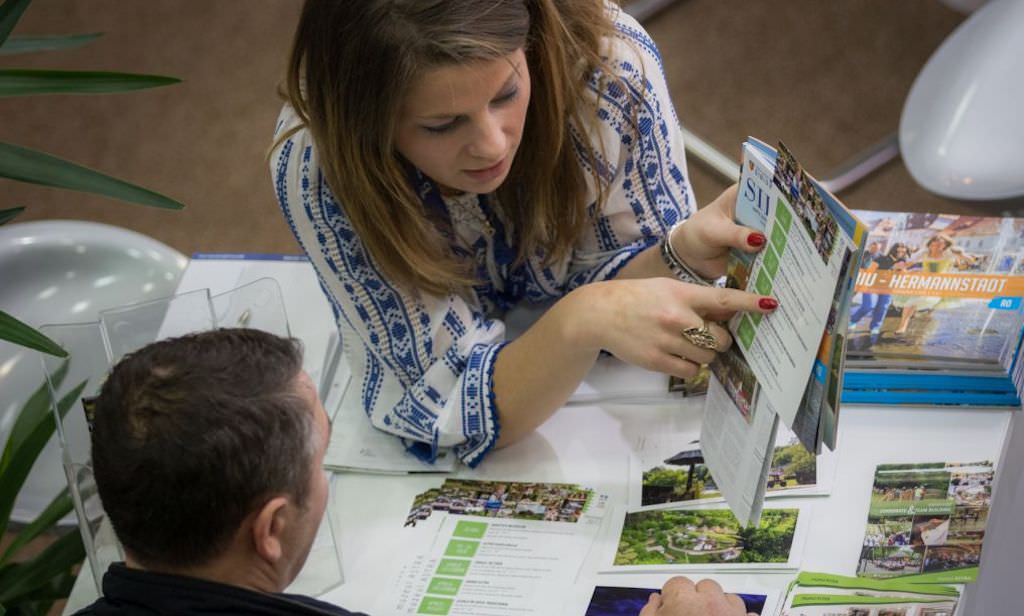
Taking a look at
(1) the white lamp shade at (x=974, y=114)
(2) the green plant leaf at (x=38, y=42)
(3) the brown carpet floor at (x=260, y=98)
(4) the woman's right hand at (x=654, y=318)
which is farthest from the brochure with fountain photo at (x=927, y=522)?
(3) the brown carpet floor at (x=260, y=98)

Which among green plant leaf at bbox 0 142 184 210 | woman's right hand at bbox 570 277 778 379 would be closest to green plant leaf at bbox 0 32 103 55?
green plant leaf at bbox 0 142 184 210

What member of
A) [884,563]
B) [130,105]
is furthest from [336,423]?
[130,105]

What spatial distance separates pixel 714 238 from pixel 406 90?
394 millimetres

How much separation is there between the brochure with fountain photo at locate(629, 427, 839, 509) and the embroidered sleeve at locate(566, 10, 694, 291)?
28 centimetres

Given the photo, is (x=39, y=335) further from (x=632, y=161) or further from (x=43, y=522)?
(x=632, y=161)

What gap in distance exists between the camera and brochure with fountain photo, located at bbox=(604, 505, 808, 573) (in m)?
1.40

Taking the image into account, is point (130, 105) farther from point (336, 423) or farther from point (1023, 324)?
point (1023, 324)

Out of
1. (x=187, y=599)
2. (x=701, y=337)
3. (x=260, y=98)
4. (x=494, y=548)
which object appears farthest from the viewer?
(x=260, y=98)

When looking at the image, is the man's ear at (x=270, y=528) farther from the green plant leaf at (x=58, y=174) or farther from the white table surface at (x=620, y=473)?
the green plant leaf at (x=58, y=174)

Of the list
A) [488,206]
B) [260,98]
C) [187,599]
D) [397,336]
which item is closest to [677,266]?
[488,206]

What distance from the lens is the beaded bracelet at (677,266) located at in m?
1.54

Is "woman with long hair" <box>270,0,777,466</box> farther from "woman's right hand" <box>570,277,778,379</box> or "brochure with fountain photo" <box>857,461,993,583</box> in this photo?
"brochure with fountain photo" <box>857,461,993,583</box>

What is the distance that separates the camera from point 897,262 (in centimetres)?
163

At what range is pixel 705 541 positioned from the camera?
144 centimetres
